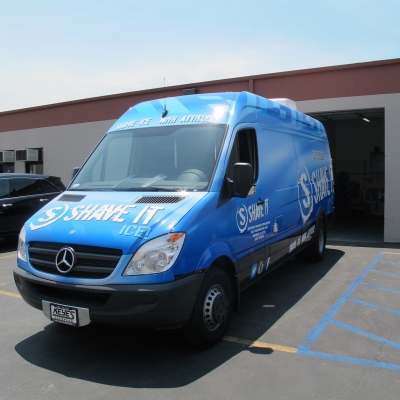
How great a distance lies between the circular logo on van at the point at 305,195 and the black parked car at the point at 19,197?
6943mm

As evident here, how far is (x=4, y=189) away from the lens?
10727mm

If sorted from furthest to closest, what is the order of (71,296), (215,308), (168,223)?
(215,308) < (71,296) < (168,223)

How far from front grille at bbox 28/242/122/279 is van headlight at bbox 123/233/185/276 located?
16 centimetres

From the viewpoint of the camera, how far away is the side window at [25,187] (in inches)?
429

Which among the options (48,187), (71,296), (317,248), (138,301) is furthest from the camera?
(48,187)

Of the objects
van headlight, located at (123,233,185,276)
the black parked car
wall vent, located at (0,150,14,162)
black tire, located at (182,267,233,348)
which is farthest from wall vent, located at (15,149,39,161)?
van headlight, located at (123,233,185,276)

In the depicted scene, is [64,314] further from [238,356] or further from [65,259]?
[238,356]

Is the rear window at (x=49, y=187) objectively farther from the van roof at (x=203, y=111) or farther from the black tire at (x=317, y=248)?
the black tire at (x=317, y=248)

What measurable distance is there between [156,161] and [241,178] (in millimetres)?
1044

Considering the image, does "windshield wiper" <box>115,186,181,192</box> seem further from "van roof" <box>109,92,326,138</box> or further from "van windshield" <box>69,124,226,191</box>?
"van roof" <box>109,92,326,138</box>

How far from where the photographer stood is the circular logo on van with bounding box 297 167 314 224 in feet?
23.4

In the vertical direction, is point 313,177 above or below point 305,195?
above

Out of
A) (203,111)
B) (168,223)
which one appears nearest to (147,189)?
(168,223)

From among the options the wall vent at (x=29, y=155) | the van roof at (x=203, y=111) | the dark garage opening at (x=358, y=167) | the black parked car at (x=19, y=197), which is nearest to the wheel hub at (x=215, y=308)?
the van roof at (x=203, y=111)
